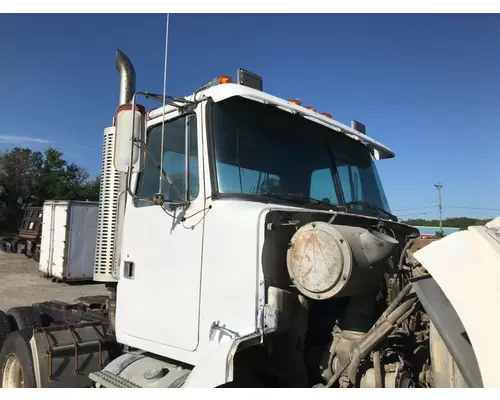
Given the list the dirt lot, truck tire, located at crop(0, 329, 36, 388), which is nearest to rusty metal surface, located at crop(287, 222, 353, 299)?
truck tire, located at crop(0, 329, 36, 388)

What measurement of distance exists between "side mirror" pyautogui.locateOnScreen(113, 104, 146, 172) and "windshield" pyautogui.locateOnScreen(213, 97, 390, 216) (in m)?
0.53

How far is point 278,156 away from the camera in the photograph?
3.20 meters

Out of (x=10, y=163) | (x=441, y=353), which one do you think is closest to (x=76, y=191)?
(x=10, y=163)

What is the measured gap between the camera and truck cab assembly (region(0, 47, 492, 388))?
8.10 feet

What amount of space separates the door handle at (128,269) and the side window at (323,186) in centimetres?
156

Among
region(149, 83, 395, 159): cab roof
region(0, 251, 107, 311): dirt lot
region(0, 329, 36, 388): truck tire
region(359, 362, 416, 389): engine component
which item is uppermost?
region(149, 83, 395, 159): cab roof

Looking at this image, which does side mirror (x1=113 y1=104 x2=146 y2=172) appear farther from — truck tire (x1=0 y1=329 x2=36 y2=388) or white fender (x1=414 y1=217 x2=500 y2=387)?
truck tire (x1=0 y1=329 x2=36 y2=388)

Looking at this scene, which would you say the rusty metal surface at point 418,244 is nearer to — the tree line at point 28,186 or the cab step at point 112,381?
the cab step at point 112,381

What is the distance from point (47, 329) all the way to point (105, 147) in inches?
70.6

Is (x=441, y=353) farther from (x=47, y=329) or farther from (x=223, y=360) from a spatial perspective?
(x=47, y=329)

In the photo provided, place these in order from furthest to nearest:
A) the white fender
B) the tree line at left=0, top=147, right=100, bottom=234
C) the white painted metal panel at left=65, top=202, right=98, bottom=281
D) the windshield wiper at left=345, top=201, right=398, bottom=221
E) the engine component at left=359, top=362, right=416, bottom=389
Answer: the tree line at left=0, top=147, right=100, bottom=234
the white painted metal panel at left=65, top=202, right=98, bottom=281
the windshield wiper at left=345, top=201, right=398, bottom=221
the engine component at left=359, top=362, right=416, bottom=389
the white fender

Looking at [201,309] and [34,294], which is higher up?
[201,309]

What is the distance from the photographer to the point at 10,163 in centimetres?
4522

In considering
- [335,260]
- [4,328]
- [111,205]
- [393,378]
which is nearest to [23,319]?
[4,328]
